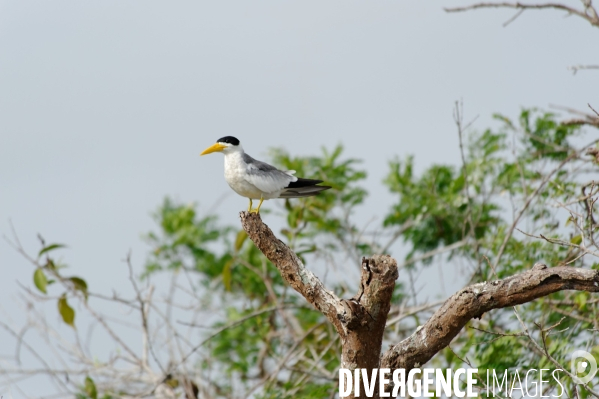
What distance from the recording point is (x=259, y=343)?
11.5m

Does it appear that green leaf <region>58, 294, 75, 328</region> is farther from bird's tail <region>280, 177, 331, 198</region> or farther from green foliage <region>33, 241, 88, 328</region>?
bird's tail <region>280, 177, 331, 198</region>

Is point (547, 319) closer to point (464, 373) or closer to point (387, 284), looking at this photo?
point (464, 373)

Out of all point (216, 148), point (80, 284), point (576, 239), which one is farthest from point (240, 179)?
point (576, 239)

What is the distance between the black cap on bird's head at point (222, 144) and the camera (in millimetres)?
6512

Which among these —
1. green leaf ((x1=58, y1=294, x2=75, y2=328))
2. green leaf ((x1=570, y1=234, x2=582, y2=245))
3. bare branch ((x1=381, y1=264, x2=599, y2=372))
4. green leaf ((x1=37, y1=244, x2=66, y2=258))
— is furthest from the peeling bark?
green leaf ((x1=58, y1=294, x2=75, y2=328))

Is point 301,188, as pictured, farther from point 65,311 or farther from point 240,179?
point 65,311

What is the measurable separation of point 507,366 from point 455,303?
92.9 inches

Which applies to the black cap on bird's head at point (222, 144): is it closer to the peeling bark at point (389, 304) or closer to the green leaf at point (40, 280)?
the peeling bark at point (389, 304)

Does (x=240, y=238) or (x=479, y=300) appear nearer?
(x=479, y=300)

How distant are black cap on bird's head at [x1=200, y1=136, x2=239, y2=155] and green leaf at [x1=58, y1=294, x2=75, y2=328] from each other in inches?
96.4

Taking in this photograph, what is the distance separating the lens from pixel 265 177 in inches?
248

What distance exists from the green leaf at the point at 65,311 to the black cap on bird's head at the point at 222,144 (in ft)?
8.03

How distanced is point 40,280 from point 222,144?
2399mm

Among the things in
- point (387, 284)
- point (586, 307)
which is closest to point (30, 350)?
point (387, 284)
